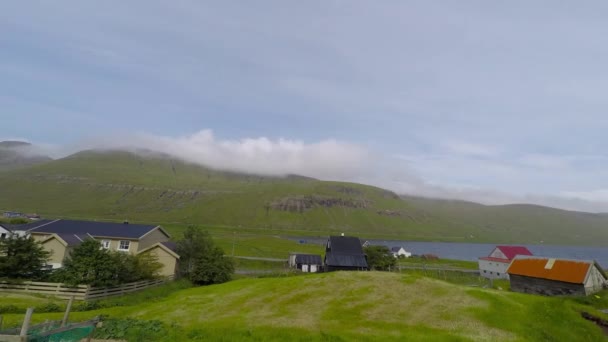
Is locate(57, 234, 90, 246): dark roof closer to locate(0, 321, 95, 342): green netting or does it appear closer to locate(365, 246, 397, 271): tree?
locate(0, 321, 95, 342): green netting

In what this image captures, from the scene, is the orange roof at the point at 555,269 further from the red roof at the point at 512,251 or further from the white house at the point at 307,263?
the white house at the point at 307,263

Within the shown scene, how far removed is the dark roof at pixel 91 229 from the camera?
208ft

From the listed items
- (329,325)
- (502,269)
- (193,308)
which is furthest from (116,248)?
(502,269)

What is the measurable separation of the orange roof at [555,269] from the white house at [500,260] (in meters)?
28.3

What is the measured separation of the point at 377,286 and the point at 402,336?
15.9 metres

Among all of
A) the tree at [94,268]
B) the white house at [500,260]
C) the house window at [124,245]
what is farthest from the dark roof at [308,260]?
the tree at [94,268]

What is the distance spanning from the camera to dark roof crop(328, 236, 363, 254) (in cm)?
7759

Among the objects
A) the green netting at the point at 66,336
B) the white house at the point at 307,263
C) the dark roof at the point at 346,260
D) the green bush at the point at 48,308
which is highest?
the green netting at the point at 66,336

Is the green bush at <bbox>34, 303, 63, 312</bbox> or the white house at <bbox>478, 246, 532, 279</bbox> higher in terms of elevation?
the white house at <bbox>478, 246, 532, 279</bbox>

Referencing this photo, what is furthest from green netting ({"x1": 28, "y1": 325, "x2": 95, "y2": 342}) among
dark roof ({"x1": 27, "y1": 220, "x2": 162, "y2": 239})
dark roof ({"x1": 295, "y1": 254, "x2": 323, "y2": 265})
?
dark roof ({"x1": 295, "y1": 254, "x2": 323, "y2": 265})

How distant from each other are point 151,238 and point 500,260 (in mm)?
88528

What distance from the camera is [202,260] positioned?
55.4m

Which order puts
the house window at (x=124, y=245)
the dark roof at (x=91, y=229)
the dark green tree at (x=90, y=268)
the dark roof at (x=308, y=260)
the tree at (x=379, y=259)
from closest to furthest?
the dark green tree at (x=90, y=268) → the dark roof at (x=91, y=229) → the house window at (x=124, y=245) → the tree at (x=379, y=259) → the dark roof at (x=308, y=260)

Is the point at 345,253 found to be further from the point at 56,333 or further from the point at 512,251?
the point at 56,333
